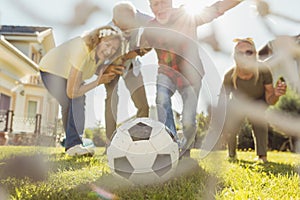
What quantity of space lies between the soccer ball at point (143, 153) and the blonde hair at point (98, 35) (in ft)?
2.06

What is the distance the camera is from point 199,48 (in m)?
1.70

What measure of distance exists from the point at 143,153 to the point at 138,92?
26.2 inches

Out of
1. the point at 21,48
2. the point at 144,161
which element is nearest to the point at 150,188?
the point at 144,161

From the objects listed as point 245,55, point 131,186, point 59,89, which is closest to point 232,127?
point 245,55

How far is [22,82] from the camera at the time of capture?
488cm

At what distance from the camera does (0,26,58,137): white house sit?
12.9 ft

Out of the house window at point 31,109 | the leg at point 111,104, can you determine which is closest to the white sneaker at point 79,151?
the leg at point 111,104

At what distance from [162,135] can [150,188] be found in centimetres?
23

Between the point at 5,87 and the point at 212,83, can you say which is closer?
the point at 212,83

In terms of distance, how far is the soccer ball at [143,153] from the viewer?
44.2 inches

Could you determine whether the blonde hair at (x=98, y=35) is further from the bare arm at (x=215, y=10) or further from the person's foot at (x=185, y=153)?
the person's foot at (x=185, y=153)

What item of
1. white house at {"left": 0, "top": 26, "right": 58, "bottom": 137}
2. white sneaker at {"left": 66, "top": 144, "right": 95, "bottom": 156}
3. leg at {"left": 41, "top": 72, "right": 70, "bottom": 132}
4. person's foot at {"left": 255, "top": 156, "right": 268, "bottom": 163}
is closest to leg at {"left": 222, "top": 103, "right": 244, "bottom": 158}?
person's foot at {"left": 255, "top": 156, "right": 268, "bottom": 163}

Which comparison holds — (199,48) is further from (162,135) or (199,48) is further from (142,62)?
(162,135)

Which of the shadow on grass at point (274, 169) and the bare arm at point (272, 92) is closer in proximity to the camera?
the shadow on grass at point (274, 169)
